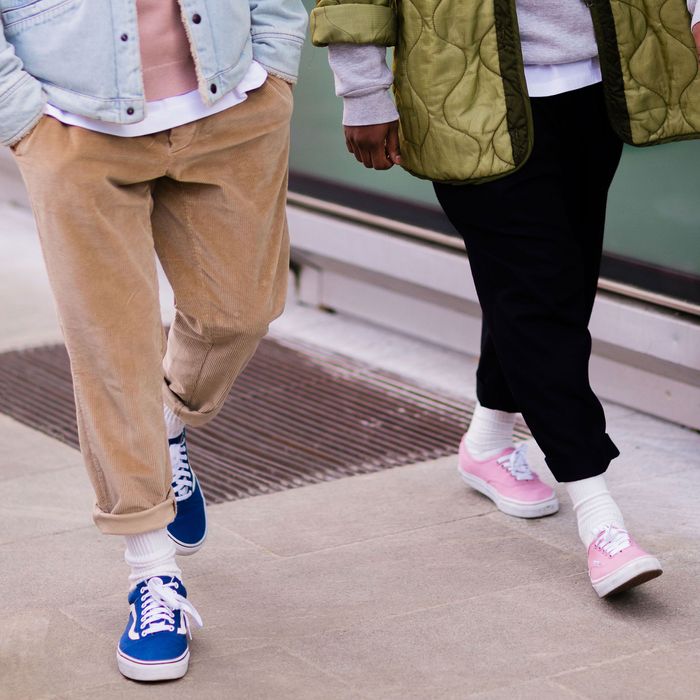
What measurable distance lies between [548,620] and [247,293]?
3.33 feet

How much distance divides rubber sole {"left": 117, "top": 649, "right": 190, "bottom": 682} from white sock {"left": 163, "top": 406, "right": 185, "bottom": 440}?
24.8 inches

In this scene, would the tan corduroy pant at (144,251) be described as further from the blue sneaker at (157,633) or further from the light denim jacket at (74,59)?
the blue sneaker at (157,633)

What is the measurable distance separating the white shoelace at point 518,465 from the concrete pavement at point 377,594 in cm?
12

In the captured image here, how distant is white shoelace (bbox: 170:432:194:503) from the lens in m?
3.45

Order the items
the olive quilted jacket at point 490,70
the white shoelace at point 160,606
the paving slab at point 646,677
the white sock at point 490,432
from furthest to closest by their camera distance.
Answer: the white sock at point 490,432, the olive quilted jacket at point 490,70, the white shoelace at point 160,606, the paving slab at point 646,677

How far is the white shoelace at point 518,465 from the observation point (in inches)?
155

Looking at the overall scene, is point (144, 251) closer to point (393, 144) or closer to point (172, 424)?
point (172, 424)

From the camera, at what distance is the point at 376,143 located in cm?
340

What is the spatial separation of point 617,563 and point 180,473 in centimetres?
107

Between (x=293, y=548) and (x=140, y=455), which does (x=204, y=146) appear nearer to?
(x=140, y=455)

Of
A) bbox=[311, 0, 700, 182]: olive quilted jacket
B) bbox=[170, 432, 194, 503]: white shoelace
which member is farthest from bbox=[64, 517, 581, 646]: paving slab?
bbox=[311, 0, 700, 182]: olive quilted jacket

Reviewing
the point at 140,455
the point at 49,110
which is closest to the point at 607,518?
the point at 140,455

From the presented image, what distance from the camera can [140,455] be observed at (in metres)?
2.93

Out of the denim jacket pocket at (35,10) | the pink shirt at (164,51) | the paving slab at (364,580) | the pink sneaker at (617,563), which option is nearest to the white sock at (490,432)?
the paving slab at (364,580)
